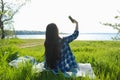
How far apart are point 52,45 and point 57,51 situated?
19 cm

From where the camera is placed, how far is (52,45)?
685cm

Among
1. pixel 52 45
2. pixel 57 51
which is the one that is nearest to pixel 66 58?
pixel 57 51

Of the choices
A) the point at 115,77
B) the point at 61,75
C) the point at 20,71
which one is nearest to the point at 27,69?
the point at 20,71

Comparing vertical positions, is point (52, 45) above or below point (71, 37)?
below

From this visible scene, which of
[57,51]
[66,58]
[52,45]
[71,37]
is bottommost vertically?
[66,58]

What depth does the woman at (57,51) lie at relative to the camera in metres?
6.77

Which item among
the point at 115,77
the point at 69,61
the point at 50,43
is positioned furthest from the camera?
the point at 69,61

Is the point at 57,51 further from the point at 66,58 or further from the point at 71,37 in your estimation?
the point at 71,37

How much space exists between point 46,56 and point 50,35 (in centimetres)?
53

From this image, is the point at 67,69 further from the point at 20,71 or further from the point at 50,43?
the point at 20,71

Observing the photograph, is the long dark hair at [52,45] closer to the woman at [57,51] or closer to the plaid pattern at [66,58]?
the woman at [57,51]

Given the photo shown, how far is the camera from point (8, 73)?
5930 mm

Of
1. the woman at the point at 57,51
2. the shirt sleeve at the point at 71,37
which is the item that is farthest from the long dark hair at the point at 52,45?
the shirt sleeve at the point at 71,37

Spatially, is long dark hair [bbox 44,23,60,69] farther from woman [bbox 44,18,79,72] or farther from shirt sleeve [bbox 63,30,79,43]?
shirt sleeve [bbox 63,30,79,43]
